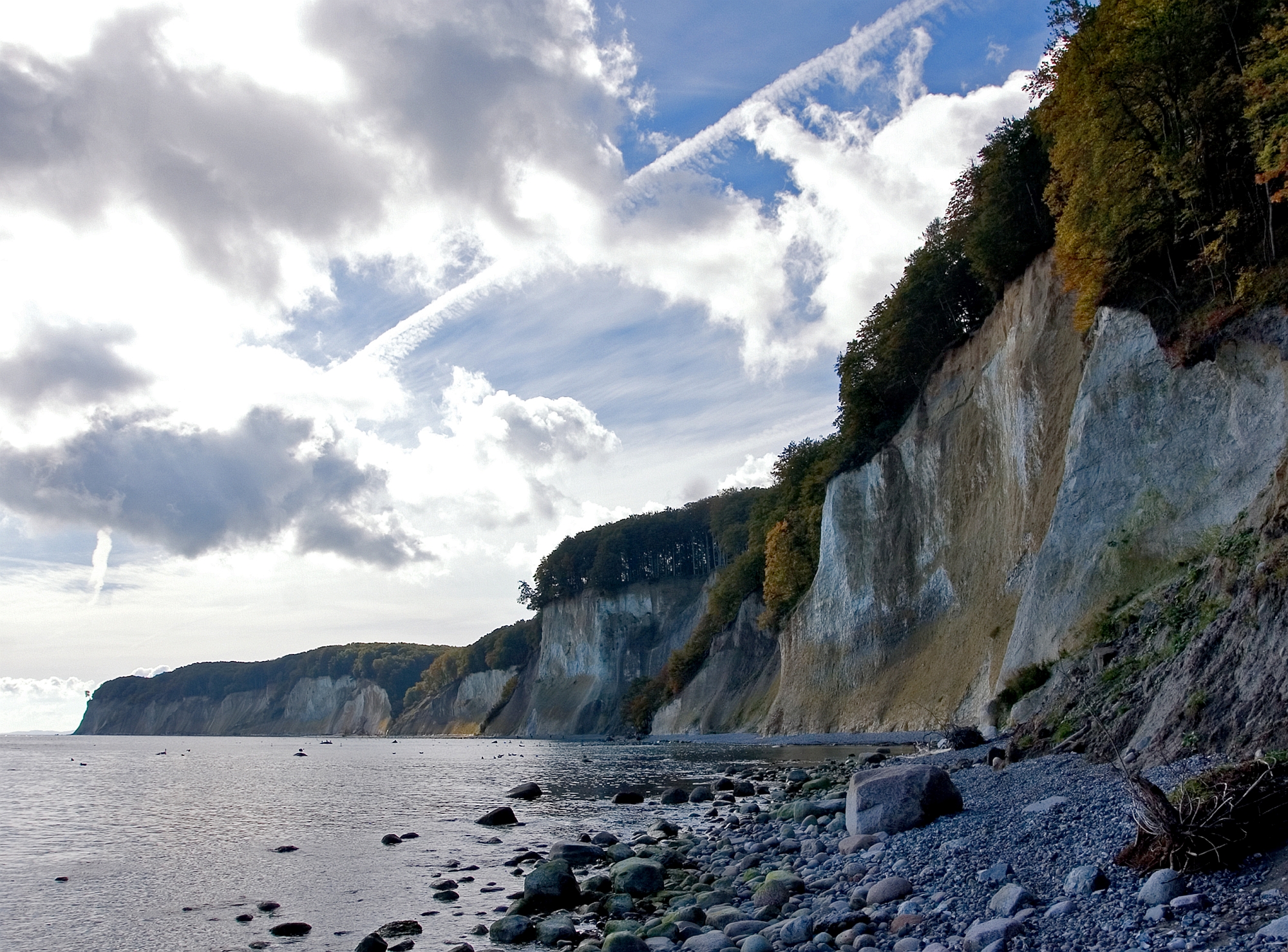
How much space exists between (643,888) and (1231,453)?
56.6 ft

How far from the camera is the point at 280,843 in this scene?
63.7ft

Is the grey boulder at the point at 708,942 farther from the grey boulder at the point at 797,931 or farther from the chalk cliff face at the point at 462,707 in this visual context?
the chalk cliff face at the point at 462,707

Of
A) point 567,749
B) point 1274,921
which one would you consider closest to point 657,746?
point 567,749

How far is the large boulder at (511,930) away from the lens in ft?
34.1

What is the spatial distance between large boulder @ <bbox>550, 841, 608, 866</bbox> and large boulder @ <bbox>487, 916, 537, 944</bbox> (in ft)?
13.0

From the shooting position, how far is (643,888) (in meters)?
12.2

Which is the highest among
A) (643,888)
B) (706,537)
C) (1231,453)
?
(706,537)

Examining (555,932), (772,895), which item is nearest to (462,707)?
(555,932)

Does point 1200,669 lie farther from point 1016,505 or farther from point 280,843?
point 1016,505

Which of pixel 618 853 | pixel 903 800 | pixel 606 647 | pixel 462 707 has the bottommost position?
pixel 618 853

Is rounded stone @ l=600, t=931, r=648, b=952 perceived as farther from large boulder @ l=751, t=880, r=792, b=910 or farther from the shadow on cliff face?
the shadow on cliff face

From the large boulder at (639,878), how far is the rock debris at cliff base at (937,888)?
0.8 inches

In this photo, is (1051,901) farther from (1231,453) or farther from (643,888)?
(1231,453)

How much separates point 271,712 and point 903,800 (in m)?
182
